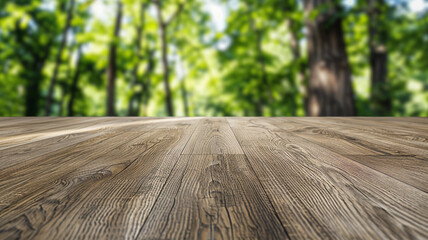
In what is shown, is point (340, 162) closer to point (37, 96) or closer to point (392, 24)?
point (392, 24)

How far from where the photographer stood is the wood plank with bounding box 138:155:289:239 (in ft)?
1.47

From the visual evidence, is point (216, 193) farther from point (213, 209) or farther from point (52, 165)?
point (52, 165)

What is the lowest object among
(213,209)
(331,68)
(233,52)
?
(213,209)

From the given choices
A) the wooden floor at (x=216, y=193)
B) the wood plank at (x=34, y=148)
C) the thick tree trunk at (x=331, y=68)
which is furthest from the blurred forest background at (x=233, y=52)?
the wood plank at (x=34, y=148)

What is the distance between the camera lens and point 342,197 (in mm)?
592

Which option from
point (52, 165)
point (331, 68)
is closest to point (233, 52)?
point (331, 68)

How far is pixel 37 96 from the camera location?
9.12 m

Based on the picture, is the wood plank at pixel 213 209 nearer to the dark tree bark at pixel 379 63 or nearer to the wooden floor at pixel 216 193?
the wooden floor at pixel 216 193

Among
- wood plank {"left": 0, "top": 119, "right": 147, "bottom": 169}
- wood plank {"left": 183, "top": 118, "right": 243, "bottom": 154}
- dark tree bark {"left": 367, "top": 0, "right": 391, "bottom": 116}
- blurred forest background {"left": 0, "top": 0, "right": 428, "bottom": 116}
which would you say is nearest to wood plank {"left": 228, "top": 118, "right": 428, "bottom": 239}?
wood plank {"left": 183, "top": 118, "right": 243, "bottom": 154}

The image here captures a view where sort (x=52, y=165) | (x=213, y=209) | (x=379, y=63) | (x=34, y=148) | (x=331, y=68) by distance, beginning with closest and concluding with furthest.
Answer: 1. (x=213, y=209)
2. (x=52, y=165)
3. (x=34, y=148)
4. (x=331, y=68)
5. (x=379, y=63)

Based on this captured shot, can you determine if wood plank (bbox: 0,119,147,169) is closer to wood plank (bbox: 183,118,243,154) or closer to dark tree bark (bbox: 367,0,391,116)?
wood plank (bbox: 183,118,243,154)

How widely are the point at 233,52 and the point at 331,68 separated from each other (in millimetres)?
4892

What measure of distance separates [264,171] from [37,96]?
1026cm

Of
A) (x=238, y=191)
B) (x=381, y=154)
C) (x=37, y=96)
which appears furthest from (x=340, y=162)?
(x=37, y=96)
